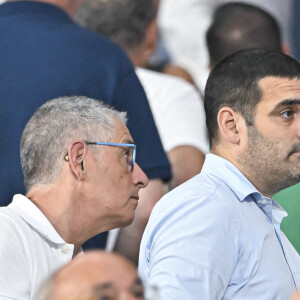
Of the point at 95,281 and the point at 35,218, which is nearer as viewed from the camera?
the point at 95,281

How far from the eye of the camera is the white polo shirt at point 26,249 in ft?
9.91

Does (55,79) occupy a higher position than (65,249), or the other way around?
(55,79)

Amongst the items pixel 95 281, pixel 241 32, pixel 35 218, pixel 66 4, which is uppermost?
pixel 95 281

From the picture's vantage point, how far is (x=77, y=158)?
3.38 meters

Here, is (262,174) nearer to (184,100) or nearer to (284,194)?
(284,194)

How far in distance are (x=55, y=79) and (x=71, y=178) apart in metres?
0.56

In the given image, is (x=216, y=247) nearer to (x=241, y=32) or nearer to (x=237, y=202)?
(x=237, y=202)

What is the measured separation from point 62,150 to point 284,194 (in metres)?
0.96

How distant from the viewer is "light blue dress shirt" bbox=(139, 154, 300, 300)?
9.76 ft

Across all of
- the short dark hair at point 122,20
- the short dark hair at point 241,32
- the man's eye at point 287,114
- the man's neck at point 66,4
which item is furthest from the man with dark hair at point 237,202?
the short dark hair at point 241,32

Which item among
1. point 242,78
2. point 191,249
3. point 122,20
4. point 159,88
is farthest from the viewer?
point 122,20

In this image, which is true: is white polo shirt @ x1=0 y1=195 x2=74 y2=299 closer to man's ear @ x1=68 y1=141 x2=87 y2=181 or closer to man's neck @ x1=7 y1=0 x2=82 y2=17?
man's ear @ x1=68 y1=141 x2=87 y2=181

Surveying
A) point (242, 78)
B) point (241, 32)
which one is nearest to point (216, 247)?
point (242, 78)

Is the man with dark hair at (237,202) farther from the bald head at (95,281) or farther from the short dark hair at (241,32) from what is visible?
the short dark hair at (241,32)
